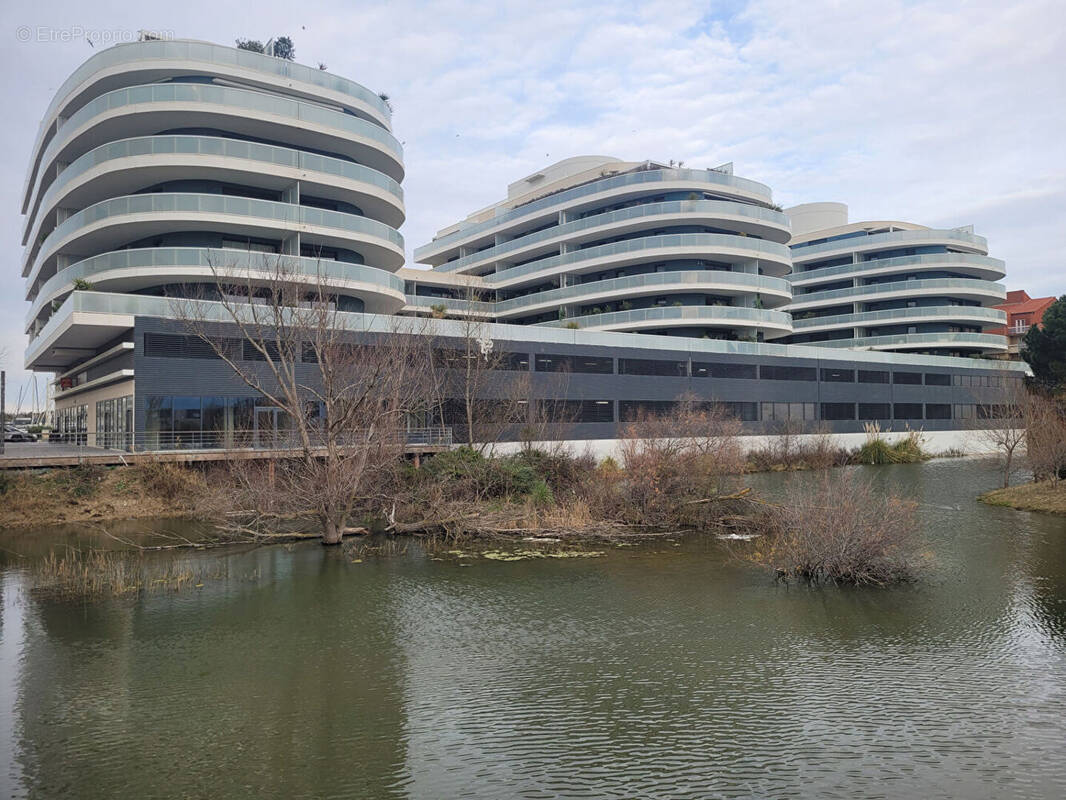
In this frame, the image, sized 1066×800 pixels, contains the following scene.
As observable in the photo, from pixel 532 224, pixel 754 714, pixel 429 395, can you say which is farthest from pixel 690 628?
pixel 532 224

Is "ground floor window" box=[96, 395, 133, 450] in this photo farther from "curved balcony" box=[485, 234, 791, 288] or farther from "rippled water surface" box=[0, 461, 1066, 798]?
"curved balcony" box=[485, 234, 791, 288]

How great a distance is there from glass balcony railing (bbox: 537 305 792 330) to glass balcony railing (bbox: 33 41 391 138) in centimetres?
2146

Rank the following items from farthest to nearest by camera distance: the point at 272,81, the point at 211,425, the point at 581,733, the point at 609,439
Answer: the point at 609,439 < the point at 272,81 < the point at 211,425 < the point at 581,733

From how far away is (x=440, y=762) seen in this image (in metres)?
8.91

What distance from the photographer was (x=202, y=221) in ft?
117

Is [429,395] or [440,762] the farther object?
[429,395]

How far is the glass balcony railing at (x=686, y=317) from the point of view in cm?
5353

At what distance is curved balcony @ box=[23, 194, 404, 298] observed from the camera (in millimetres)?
35344

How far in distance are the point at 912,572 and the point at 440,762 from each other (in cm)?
1298

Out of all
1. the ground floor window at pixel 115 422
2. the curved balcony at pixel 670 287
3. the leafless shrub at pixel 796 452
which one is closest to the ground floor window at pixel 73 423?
the ground floor window at pixel 115 422

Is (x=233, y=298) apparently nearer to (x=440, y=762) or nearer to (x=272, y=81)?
(x=272, y=81)

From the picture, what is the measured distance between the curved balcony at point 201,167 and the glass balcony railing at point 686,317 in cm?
1889

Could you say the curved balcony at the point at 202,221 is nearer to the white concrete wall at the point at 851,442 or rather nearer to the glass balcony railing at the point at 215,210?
the glass balcony railing at the point at 215,210

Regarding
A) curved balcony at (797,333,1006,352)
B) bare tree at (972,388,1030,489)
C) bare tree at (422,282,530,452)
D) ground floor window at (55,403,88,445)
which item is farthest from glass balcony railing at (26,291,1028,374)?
bare tree at (972,388,1030,489)
